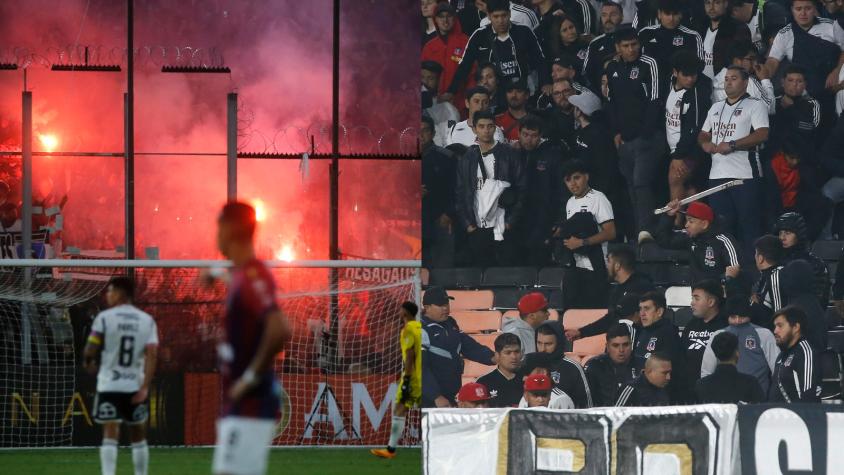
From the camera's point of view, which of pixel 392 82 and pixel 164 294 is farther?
pixel 392 82

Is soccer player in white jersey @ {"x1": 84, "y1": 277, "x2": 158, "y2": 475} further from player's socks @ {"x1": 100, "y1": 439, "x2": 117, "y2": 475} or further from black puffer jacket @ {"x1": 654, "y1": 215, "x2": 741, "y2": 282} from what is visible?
black puffer jacket @ {"x1": 654, "y1": 215, "x2": 741, "y2": 282}

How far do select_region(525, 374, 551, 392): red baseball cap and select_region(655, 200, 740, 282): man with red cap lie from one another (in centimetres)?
157

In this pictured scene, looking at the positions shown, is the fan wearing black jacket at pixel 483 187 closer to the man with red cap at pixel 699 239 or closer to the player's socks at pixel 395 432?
the man with red cap at pixel 699 239

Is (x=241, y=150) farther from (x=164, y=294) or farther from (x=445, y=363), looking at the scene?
(x=445, y=363)

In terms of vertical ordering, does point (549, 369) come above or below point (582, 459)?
above

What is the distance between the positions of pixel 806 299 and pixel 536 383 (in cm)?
251

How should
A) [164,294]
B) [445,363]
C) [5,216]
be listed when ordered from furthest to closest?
[5,216] → [164,294] → [445,363]

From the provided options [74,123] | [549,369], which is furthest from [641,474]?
[74,123]

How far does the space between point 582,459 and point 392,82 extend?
12.1m

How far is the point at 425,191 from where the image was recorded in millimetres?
10898

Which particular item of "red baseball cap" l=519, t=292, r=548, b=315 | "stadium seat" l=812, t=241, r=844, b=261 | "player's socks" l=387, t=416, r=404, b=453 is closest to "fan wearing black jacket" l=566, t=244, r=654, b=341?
"red baseball cap" l=519, t=292, r=548, b=315

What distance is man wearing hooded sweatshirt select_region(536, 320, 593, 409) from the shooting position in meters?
10.9

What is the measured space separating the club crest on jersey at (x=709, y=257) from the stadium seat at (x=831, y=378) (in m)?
1.34

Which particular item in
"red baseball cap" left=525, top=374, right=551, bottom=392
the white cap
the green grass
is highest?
the white cap
